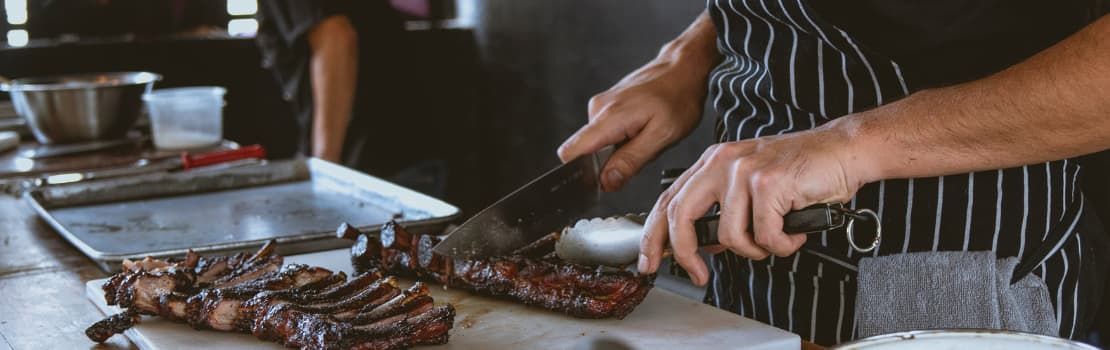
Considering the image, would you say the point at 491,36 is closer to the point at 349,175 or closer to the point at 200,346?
the point at 349,175

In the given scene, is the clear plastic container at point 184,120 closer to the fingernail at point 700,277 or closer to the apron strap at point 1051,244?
the fingernail at point 700,277

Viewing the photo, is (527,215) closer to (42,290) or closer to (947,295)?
(947,295)

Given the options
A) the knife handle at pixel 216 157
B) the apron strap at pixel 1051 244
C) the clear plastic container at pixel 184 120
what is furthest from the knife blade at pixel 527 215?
the clear plastic container at pixel 184 120

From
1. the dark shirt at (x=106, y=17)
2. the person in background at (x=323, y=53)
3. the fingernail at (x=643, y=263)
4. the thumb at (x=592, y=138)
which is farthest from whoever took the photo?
the dark shirt at (x=106, y=17)

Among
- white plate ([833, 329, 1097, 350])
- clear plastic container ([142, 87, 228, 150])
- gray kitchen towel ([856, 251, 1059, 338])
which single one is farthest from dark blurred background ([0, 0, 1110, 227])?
white plate ([833, 329, 1097, 350])

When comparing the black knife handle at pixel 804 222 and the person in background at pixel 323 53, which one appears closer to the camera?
the black knife handle at pixel 804 222

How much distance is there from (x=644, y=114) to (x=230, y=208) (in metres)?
1.12

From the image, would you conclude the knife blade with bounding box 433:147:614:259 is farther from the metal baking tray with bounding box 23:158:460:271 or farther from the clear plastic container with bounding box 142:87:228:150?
the clear plastic container with bounding box 142:87:228:150

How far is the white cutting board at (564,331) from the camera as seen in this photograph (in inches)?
64.9

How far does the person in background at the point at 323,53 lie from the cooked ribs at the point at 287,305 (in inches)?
124

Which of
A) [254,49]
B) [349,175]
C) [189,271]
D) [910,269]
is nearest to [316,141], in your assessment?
[254,49]

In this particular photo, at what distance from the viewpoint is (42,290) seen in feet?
6.63

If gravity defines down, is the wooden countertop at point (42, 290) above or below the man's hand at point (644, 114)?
below

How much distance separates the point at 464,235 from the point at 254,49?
4.64 meters
